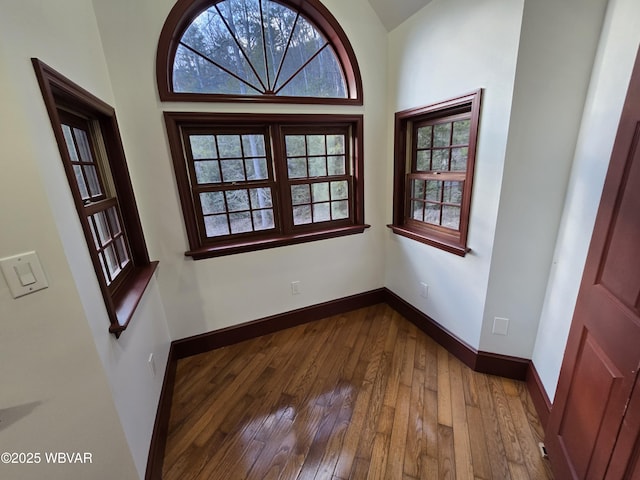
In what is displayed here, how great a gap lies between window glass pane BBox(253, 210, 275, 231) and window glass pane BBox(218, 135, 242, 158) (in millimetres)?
479

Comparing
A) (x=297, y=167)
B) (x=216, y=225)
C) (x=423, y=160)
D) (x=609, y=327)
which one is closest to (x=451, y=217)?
(x=423, y=160)

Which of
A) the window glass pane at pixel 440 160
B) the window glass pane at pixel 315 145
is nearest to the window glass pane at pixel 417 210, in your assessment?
the window glass pane at pixel 440 160

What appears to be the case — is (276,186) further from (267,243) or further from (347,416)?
(347,416)

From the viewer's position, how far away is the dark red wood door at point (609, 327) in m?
0.88

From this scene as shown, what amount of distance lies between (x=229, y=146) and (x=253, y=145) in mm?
181

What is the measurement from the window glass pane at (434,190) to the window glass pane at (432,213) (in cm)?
6

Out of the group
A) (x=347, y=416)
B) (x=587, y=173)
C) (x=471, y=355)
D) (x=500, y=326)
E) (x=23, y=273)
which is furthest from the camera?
(x=471, y=355)

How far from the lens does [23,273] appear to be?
0.80 meters

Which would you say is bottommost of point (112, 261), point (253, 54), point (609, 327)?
point (609, 327)

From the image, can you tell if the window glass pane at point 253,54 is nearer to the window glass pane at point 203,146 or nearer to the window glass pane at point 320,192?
the window glass pane at point 203,146

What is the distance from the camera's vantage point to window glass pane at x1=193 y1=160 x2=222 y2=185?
6.49ft

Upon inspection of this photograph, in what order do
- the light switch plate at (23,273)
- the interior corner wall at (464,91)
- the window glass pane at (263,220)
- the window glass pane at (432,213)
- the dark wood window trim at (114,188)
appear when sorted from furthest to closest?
the window glass pane at (263,220)
the window glass pane at (432,213)
the interior corner wall at (464,91)
the dark wood window trim at (114,188)
the light switch plate at (23,273)

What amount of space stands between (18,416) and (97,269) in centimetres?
49

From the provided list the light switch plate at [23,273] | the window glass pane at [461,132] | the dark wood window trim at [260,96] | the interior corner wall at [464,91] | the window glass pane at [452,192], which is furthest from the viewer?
the window glass pane at [452,192]
